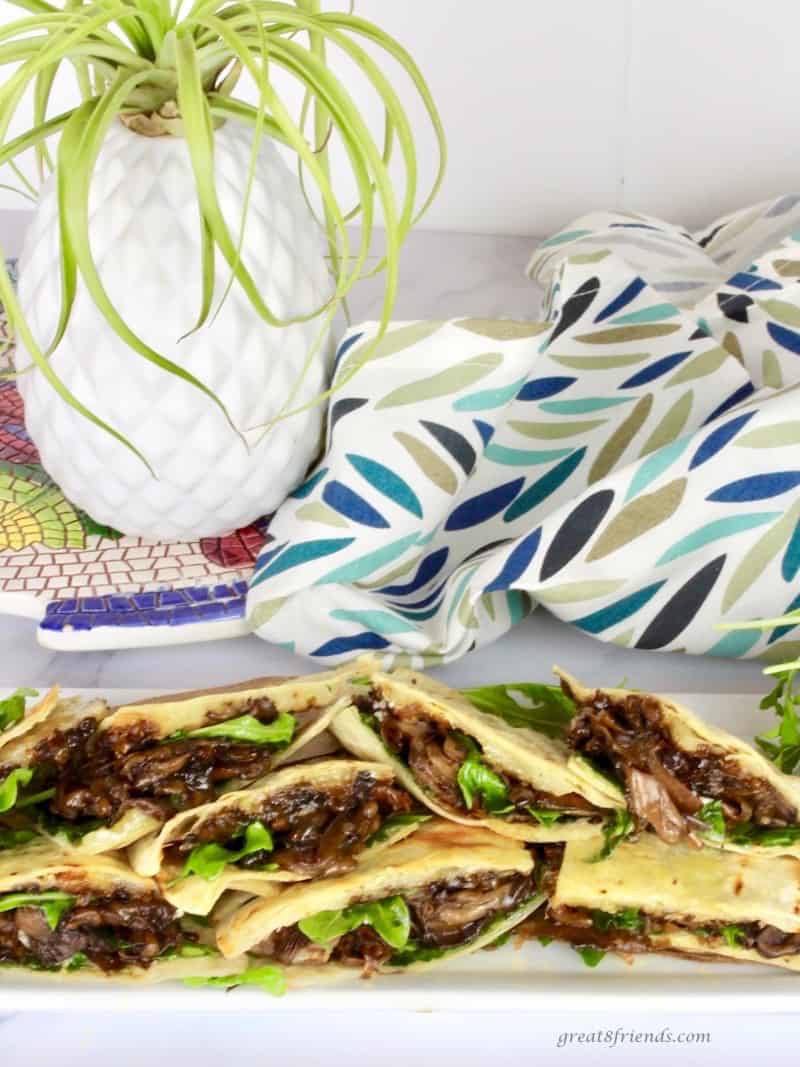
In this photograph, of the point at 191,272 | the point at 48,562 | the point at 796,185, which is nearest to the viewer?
the point at 191,272

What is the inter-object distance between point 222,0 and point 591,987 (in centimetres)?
72

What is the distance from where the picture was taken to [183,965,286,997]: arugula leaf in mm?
833

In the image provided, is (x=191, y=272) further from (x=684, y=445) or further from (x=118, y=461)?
(x=684, y=445)

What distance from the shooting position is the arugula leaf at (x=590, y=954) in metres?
0.88

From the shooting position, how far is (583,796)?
0.93 meters

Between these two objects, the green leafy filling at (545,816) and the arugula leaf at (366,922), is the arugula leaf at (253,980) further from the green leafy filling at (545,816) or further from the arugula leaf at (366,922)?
the green leafy filling at (545,816)

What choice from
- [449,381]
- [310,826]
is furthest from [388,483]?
[310,826]

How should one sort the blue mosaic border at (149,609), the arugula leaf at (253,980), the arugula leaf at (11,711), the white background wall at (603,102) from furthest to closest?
the white background wall at (603,102), the blue mosaic border at (149,609), the arugula leaf at (11,711), the arugula leaf at (253,980)

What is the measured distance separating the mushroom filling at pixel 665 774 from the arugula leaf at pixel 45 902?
0.36 metres

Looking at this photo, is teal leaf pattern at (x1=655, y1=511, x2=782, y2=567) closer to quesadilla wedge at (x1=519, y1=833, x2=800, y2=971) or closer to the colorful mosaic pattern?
quesadilla wedge at (x1=519, y1=833, x2=800, y2=971)

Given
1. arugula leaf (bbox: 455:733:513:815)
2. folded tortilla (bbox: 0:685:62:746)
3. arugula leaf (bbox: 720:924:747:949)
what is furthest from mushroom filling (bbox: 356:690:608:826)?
folded tortilla (bbox: 0:685:62:746)

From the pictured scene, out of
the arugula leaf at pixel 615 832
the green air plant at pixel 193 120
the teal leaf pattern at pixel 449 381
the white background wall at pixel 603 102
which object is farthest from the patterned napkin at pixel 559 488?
the white background wall at pixel 603 102

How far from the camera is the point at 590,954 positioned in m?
0.88

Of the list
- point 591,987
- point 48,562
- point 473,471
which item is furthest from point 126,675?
point 591,987
